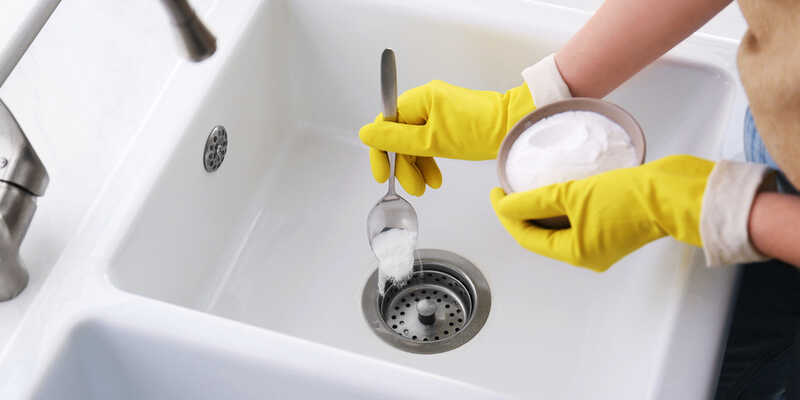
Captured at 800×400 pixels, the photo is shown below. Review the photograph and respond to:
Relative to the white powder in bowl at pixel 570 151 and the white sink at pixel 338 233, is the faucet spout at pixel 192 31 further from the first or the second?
the white powder in bowl at pixel 570 151

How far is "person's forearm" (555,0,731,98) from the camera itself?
0.65m

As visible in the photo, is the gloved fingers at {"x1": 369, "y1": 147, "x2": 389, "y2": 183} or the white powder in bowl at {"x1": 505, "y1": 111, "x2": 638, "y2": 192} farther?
the gloved fingers at {"x1": 369, "y1": 147, "x2": 389, "y2": 183}

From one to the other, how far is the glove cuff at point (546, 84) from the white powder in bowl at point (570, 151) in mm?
86

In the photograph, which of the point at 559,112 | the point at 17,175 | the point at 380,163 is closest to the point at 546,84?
the point at 559,112

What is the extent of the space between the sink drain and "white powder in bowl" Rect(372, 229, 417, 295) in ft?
0.08

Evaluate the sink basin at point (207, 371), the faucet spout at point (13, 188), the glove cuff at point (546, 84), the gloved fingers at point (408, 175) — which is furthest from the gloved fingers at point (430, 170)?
the faucet spout at point (13, 188)

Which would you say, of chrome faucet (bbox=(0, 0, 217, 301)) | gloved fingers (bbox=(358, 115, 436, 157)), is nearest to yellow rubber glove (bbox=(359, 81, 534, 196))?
gloved fingers (bbox=(358, 115, 436, 157))

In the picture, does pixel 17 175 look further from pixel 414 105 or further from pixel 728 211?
pixel 728 211

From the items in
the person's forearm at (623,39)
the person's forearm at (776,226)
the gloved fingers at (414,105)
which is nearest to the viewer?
the person's forearm at (776,226)

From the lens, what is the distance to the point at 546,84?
72cm

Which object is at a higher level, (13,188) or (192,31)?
(192,31)

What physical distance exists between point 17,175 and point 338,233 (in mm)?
379

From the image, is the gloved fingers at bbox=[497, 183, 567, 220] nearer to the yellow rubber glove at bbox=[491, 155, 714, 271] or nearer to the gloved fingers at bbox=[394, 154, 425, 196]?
the yellow rubber glove at bbox=[491, 155, 714, 271]

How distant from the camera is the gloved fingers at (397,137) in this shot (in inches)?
29.1
